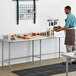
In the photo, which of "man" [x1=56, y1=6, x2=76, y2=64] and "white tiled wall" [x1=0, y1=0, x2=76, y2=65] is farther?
"white tiled wall" [x1=0, y1=0, x2=76, y2=65]

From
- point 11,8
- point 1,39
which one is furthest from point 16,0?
point 1,39

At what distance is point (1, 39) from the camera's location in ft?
22.2

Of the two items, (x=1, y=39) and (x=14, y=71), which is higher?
(x=1, y=39)

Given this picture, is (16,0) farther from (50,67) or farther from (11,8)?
(50,67)

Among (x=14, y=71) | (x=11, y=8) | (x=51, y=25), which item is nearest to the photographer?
(x=14, y=71)

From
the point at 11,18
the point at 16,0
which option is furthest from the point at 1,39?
the point at 16,0

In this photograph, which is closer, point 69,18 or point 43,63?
point 69,18

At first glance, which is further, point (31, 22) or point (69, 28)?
point (31, 22)

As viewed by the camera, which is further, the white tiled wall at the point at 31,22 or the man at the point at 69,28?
the white tiled wall at the point at 31,22

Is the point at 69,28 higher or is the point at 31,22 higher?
the point at 31,22

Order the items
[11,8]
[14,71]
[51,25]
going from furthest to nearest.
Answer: [51,25], [11,8], [14,71]

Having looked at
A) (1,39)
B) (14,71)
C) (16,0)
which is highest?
(16,0)

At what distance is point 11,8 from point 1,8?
314 millimetres

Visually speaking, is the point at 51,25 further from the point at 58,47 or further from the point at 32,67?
the point at 32,67
